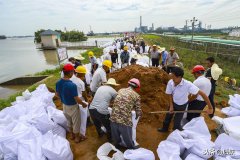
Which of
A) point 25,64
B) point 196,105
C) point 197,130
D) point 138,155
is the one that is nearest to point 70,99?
point 138,155

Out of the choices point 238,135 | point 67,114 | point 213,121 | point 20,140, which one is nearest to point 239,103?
point 213,121

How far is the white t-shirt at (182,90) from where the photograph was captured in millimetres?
2525

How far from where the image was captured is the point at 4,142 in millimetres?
2193

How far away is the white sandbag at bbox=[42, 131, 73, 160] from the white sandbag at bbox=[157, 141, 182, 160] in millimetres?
1276

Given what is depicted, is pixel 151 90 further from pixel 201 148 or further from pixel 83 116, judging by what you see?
pixel 201 148

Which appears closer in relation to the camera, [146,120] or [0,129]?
[0,129]

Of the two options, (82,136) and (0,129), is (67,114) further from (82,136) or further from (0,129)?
(0,129)

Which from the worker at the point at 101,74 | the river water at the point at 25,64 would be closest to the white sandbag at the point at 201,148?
the worker at the point at 101,74

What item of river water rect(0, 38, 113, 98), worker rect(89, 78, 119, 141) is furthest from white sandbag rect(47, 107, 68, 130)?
river water rect(0, 38, 113, 98)

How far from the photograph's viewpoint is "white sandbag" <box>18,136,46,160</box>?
205 cm

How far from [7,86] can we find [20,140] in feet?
32.4

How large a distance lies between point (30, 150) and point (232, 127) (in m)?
3.06

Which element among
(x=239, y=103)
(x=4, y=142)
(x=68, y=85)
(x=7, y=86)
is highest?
(x=68, y=85)

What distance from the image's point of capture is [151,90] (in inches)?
160
